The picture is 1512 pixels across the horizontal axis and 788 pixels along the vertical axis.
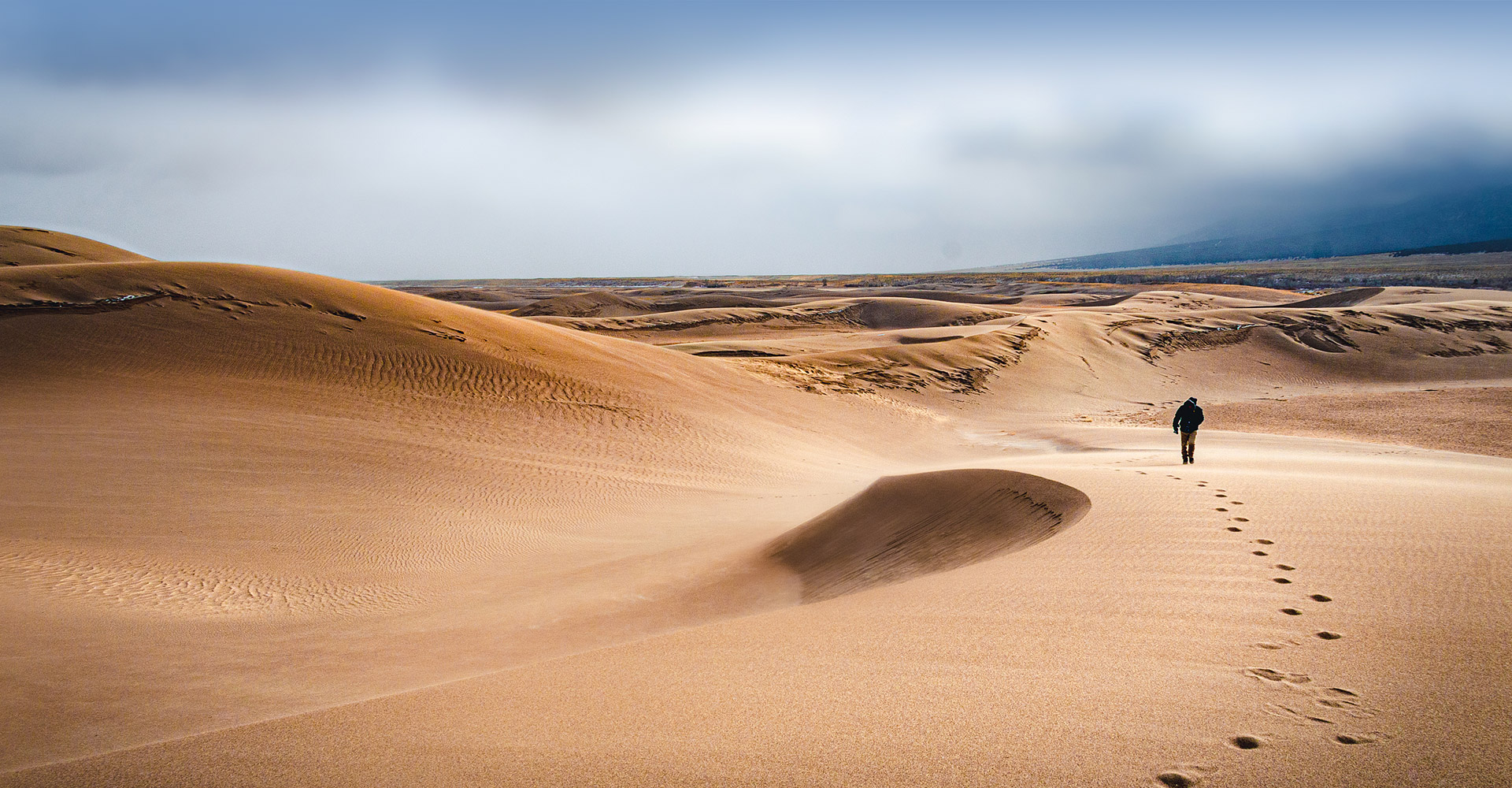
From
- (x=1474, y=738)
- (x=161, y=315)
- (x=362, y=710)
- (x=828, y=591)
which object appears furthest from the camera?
(x=161, y=315)

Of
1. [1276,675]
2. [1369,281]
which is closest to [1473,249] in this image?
[1369,281]

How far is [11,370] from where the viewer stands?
13.4 metres

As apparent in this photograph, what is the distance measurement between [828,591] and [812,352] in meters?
21.3

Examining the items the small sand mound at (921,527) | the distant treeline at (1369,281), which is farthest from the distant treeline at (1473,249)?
the small sand mound at (921,527)

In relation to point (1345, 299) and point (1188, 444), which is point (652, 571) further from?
point (1345, 299)

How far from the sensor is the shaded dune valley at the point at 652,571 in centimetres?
309

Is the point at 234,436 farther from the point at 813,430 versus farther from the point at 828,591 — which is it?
the point at 813,430

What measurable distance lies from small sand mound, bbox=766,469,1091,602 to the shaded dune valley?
0.21 feet

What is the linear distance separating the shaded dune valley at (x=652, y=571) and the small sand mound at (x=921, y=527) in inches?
2.5

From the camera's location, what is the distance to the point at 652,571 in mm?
8578

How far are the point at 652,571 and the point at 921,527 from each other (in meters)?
2.89

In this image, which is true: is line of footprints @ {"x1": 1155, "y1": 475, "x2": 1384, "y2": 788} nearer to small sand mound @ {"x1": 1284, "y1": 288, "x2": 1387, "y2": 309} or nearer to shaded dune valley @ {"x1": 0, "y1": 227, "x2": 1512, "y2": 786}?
shaded dune valley @ {"x1": 0, "y1": 227, "x2": 1512, "y2": 786}

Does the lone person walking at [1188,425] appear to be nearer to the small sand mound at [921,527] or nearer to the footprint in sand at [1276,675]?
the small sand mound at [921,527]

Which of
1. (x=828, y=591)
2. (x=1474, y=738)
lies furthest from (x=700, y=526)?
Answer: (x=1474, y=738)
